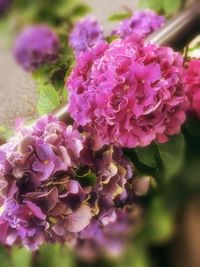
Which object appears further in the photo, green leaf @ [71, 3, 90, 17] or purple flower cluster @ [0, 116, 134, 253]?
green leaf @ [71, 3, 90, 17]

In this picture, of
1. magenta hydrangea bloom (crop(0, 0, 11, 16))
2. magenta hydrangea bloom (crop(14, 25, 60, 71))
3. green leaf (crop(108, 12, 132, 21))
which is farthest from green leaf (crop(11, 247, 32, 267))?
magenta hydrangea bloom (crop(0, 0, 11, 16))

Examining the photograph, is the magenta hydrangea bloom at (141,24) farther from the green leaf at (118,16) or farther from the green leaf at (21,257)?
the green leaf at (21,257)

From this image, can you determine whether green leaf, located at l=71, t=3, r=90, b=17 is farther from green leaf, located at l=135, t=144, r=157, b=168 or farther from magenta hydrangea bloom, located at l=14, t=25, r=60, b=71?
green leaf, located at l=135, t=144, r=157, b=168

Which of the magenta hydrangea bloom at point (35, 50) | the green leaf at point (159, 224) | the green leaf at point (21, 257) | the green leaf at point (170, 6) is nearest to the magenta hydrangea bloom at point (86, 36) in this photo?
the magenta hydrangea bloom at point (35, 50)

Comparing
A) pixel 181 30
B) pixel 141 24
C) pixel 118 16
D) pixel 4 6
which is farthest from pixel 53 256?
pixel 4 6

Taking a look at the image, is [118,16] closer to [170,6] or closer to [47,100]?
[170,6]
